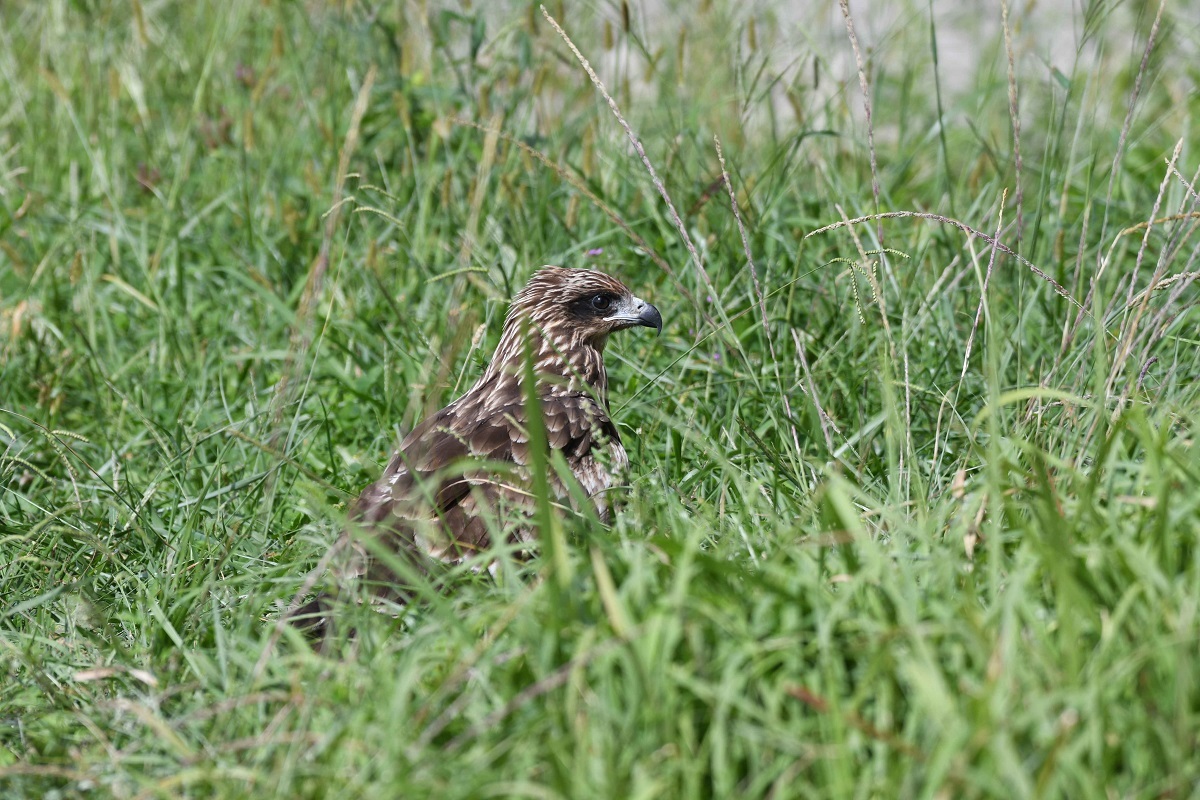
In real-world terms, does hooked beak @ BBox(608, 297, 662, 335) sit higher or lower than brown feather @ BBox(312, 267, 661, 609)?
higher

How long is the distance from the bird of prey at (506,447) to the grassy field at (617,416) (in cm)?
13

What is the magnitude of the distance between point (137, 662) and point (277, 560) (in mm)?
679

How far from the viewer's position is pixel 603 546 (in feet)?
8.90

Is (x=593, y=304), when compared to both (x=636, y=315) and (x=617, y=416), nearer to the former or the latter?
(x=636, y=315)

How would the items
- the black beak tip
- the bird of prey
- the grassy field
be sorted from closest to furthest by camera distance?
the grassy field
the bird of prey
the black beak tip

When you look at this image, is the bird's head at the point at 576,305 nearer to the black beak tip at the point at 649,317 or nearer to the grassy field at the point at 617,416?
the black beak tip at the point at 649,317

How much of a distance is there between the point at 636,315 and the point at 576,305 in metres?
0.21

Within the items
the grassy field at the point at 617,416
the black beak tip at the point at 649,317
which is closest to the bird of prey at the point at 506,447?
the black beak tip at the point at 649,317

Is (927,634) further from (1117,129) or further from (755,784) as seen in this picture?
(1117,129)

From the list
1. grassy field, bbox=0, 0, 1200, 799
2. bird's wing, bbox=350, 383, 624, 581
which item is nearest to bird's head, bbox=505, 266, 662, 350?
grassy field, bbox=0, 0, 1200, 799

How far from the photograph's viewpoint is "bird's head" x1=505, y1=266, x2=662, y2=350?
441 cm

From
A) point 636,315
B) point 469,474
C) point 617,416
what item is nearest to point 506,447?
point 469,474

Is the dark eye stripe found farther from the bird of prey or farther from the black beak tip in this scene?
the black beak tip

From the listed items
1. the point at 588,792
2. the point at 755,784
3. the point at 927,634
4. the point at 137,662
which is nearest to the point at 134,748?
the point at 137,662
